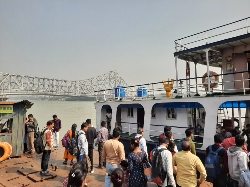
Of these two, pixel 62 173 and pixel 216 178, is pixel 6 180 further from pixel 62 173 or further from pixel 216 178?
pixel 216 178

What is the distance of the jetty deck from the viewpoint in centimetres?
629

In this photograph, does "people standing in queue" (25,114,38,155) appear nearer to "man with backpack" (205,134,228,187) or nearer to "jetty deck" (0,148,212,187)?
"jetty deck" (0,148,212,187)

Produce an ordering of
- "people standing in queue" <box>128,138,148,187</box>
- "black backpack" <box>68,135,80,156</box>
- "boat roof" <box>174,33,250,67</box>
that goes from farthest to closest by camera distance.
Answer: "boat roof" <box>174,33,250,67</box> → "black backpack" <box>68,135,80,156</box> → "people standing in queue" <box>128,138,148,187</box>

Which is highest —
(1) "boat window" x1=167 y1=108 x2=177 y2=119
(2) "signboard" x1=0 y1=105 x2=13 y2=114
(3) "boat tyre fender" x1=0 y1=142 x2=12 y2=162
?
(2) "signboard" x1=0 y1=105 x2=13 y2=114

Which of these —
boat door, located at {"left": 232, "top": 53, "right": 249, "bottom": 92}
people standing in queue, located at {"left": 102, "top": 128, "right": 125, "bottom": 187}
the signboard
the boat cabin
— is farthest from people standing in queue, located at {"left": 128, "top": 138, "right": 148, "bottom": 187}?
boat door, located at {"left": 232, "top": 53, "right": 249, "bottom": 92}

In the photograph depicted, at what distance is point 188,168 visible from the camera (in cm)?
380

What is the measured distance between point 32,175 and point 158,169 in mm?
4974

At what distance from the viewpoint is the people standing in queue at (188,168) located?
3.76 metres

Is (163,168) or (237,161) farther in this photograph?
(237,161)

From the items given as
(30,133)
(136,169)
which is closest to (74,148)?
(136,169)

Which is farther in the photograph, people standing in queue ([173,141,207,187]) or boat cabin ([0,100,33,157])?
boat cabin ([0,100,33,157])

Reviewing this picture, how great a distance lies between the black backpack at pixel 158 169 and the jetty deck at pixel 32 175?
9.15ft

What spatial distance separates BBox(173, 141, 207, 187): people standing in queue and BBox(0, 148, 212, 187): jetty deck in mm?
2969

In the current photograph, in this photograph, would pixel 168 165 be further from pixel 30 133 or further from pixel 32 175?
pixel 30 133
